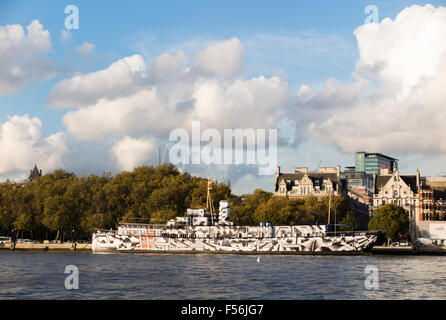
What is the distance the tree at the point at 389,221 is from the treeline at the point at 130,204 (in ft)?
21.6

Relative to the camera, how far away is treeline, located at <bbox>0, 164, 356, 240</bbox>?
124312 mm

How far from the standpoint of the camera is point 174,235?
10500 centimetres

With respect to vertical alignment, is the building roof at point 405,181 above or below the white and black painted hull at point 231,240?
above

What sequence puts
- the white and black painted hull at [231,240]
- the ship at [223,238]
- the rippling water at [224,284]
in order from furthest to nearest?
the ship at [223,238], the white and black painted hull at [231,240], the rippling water at [224,284]

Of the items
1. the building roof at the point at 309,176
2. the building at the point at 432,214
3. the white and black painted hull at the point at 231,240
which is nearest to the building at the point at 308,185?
the building roof at the point at 309,176

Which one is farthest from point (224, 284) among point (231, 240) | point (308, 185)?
point (308, 185)

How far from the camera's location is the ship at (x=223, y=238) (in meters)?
95.9

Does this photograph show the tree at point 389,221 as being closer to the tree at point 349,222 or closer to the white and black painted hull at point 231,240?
the tree at point 349,222

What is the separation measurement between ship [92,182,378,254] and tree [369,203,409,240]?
23.1m
